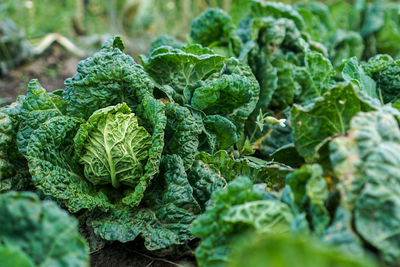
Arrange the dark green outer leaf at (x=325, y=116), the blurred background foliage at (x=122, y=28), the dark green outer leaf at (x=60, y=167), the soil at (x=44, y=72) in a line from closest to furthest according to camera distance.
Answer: the dark green outer leaf at (x=325, y=116)
the dark green outer leaf at (x=60, y=167)
the blurred background foliage at (x=122, y=28)
the soil at (x=44, y=72)

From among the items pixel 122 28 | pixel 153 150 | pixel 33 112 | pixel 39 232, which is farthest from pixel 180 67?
pixel 122 28

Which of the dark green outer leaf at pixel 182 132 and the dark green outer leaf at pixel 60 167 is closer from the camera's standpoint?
the dark green outer leaf at pixel 60 167

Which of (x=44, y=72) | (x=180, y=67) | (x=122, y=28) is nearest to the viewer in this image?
(x=180, y=67)

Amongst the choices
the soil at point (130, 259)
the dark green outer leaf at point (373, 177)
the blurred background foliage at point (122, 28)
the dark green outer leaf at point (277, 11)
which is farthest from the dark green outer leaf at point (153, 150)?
the blurred background foliage at point (122, 28)

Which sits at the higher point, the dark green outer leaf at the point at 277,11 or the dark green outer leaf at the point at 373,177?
the dark green outer leaf at the point at 277,11

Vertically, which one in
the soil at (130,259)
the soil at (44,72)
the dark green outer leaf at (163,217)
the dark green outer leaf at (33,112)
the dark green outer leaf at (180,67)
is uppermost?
the soil at (44,72)

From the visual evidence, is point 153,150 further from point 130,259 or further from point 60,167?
point 130,259

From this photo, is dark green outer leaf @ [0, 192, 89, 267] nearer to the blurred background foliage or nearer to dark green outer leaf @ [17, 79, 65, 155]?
dark green outer leaf @ [17, 79, 65, 155]

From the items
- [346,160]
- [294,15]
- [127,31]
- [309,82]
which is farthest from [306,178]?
[127,31]

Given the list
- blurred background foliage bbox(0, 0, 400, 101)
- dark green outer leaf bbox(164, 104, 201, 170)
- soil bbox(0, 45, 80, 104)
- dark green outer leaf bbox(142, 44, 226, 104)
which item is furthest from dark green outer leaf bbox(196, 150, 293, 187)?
soil bbox(0, 45, 80, 104)

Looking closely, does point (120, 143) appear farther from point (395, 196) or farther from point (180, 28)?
point (180, 28)

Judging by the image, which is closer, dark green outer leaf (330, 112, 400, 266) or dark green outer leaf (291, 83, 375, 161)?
dark green outer leaf (330, 112, 400, 266)

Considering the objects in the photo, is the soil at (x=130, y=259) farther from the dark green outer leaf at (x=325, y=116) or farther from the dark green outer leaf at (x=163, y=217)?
the dark green outer leaf at (x=325, y=116)
